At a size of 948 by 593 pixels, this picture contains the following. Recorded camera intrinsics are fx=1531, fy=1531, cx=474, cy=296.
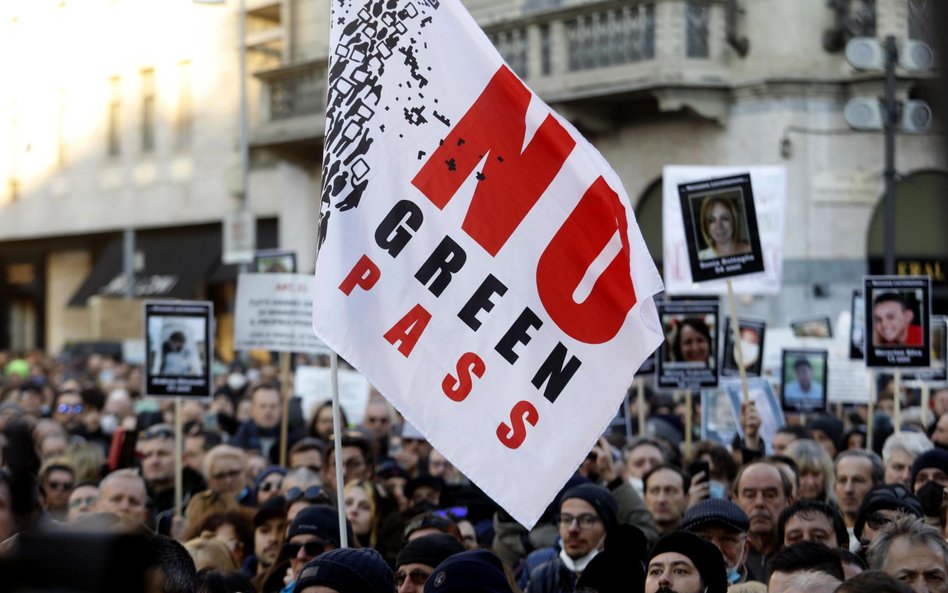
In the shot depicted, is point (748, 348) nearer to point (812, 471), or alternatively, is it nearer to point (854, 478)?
point (812, 471)

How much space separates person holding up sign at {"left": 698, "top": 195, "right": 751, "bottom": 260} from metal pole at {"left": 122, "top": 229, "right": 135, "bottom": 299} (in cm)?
2896

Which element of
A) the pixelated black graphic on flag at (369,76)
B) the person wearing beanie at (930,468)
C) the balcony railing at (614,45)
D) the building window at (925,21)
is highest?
the balcony railing at (614,45)

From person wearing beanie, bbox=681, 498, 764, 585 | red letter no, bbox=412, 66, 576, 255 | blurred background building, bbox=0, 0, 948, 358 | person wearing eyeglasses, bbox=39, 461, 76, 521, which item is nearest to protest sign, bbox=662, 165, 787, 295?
blurred background building, bbox=0, 0, 948, 358

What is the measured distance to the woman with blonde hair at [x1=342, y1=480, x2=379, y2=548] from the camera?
779 cm

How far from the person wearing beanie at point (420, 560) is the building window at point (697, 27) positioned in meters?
18.6

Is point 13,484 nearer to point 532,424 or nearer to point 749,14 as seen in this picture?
point 532,424

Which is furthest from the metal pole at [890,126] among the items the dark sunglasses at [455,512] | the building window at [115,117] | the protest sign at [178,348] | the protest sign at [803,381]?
the building window at [115,117]

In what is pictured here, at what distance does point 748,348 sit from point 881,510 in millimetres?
7578

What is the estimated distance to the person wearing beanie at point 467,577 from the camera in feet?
13.5

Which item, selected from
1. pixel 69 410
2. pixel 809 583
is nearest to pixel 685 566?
pixel 809 583

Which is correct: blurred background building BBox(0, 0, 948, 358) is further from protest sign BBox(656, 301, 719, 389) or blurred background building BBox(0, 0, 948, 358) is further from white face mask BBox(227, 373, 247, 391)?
white face mask BBox(227, 373, 247, 391)

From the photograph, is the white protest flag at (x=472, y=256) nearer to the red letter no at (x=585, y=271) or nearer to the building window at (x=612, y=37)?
the red letter no at (x=585, y=271)

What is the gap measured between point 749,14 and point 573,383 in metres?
19.5

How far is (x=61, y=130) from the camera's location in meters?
40.8
